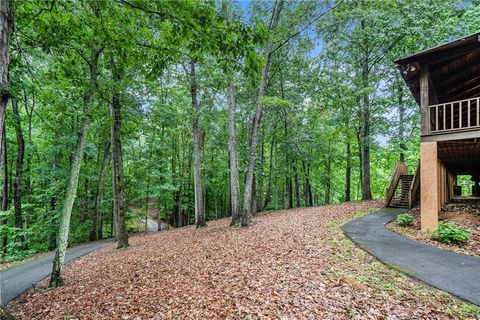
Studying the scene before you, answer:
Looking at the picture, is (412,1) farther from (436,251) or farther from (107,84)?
(107,84)

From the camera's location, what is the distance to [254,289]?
4.35 meters

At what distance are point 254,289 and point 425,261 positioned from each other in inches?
159

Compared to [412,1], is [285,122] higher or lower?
lower

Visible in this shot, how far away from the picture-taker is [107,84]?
267 inches

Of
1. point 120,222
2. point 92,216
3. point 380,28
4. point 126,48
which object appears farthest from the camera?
point 92,216

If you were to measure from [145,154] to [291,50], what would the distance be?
45.3 ft

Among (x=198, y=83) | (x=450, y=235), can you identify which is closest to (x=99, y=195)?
(x=198, y=83)

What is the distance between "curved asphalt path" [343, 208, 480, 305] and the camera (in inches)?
172

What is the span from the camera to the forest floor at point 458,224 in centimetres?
641

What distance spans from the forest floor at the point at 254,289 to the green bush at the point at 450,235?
2.52 m

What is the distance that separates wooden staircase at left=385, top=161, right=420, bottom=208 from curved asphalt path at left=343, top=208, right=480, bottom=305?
500cm

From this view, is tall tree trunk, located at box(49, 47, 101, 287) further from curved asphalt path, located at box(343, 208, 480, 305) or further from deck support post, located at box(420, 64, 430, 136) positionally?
deck support post, located at box(420, 64, 430, 136)

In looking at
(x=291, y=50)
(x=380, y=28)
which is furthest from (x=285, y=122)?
(x=380, y=28)

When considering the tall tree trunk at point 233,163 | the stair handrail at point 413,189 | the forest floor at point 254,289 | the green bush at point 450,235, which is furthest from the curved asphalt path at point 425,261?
the tall tree trunk at point 233,163
